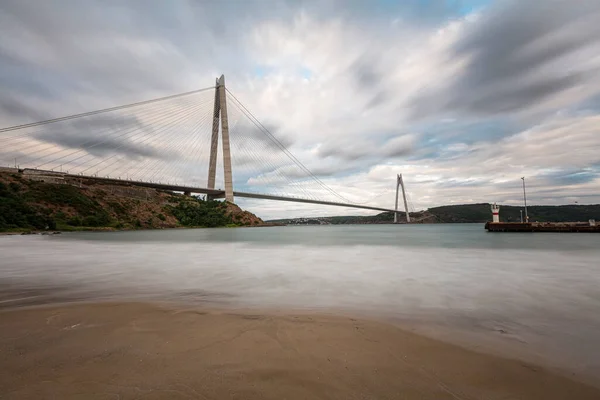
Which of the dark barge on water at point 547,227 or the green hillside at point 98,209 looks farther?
the dark barge on water at point 547,227

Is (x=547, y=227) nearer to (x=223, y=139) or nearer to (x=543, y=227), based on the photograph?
(x=543, y=227)

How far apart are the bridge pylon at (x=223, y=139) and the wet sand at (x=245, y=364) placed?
59032 millimetres

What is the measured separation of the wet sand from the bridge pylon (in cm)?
5903

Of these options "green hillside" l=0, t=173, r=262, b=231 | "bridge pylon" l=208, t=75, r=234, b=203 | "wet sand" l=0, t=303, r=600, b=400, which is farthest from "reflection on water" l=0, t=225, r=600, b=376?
"bridge pylon" l=208, t=75, r=234, b=203

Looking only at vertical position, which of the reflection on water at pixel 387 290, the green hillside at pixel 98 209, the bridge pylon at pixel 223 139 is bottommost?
the reflection on water at pixel 387 290

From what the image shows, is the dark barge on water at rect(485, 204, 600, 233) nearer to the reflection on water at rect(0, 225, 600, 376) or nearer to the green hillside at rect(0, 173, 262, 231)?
the reflection on water at rect(0, 225, 600, 376)

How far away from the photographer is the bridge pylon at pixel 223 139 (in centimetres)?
6056

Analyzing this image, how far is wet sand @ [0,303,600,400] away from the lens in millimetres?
2229

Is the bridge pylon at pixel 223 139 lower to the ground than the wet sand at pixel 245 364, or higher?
higher

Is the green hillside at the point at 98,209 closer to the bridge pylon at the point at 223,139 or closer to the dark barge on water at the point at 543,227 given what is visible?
the bridge pylon at the point at 223,139

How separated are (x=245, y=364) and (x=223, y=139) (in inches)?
2431

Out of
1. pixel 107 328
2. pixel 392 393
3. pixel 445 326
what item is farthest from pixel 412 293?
pixel 107 328

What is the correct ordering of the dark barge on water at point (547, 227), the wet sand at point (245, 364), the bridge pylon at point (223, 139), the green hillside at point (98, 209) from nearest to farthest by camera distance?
the wet sand at point (245, 364)
the green hillside at point (98, 209)
the dark barge on water at point (547, 227)
the bridge pylon at point (223, 139)

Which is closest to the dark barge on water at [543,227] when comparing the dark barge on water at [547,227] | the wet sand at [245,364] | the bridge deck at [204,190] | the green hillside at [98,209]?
the dark barge on water at [547,227]
